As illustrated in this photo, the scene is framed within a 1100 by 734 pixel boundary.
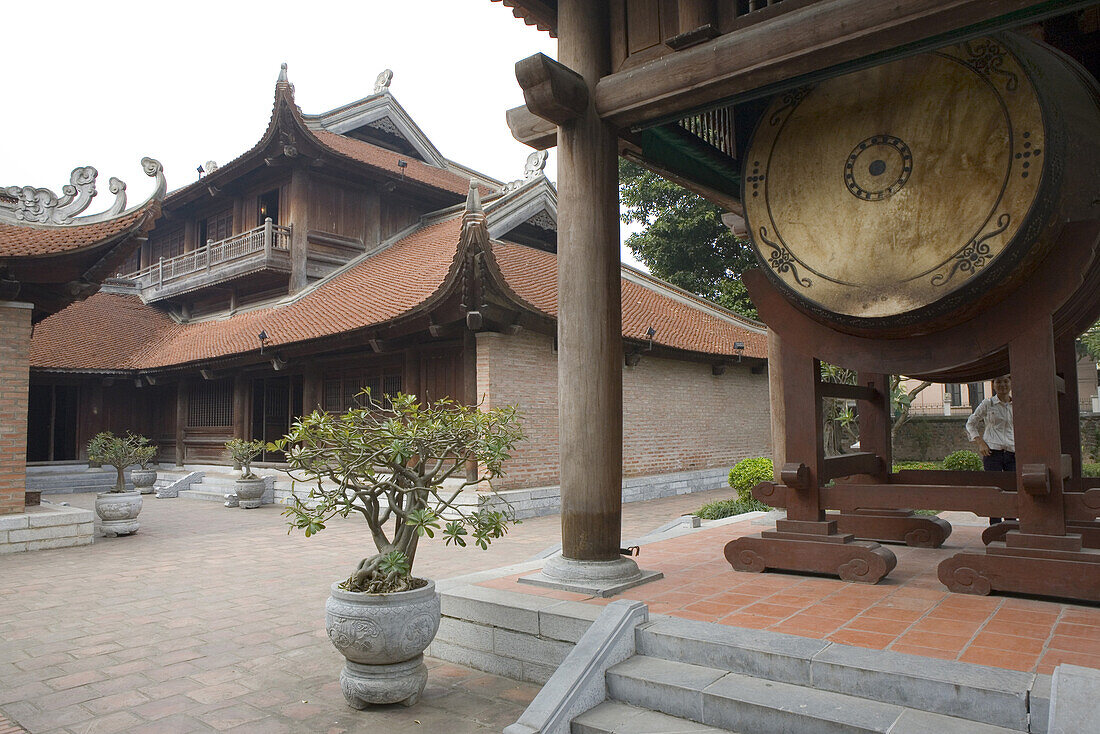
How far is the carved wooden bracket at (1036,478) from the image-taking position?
12.3 feet

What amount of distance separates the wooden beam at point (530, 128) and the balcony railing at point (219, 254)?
12981mm

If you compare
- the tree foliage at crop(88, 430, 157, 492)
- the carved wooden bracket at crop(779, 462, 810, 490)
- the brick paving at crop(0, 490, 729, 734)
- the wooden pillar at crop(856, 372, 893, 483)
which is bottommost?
the brick paving at crop(0, 490, 729, 734)

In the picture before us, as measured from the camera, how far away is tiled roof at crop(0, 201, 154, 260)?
29.8 feet

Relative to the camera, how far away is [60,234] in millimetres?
9656

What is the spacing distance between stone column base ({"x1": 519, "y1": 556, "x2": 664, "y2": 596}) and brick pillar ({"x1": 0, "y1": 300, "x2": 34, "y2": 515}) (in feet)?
25.6

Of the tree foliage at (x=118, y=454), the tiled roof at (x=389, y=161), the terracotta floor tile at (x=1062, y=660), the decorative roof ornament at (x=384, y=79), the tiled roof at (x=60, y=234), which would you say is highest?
the decorative roof ornament at (x=384, y=79)

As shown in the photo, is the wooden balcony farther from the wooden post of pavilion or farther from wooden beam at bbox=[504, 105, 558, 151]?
the wooden post of pavilion

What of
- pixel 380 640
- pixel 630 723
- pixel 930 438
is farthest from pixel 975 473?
pixel 930 438

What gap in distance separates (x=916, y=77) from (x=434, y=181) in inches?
662

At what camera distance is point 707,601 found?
407cm

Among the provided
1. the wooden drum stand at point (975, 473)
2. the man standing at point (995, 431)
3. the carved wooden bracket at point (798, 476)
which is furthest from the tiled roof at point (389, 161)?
the carved wooden bracket at point (798, 476)

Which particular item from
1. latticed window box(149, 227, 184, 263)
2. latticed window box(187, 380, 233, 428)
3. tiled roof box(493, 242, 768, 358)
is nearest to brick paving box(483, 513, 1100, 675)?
tiled roof box(493, 242, 768, 358)

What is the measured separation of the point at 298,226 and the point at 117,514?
865 cm

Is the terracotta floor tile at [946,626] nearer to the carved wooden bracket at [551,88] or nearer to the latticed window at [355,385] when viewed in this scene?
the carved wooden bracket at [551,88]
